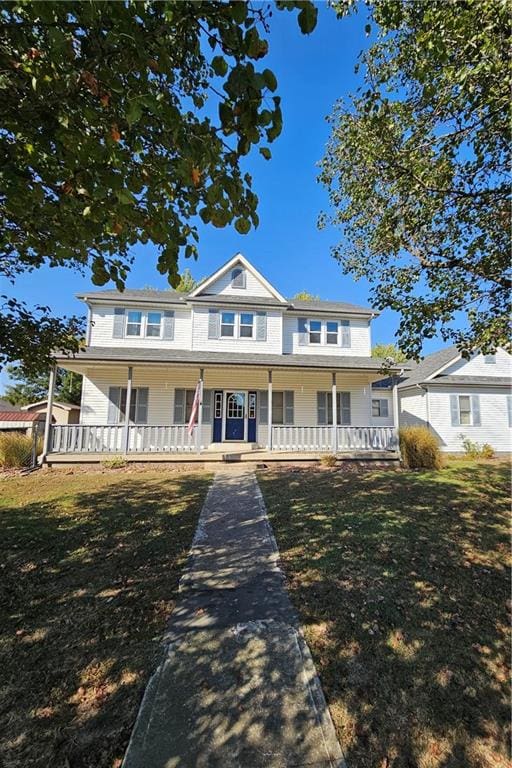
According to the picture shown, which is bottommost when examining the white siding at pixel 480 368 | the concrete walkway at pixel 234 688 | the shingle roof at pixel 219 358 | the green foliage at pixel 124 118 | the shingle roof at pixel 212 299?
the concrete walkway at pixel 234 688

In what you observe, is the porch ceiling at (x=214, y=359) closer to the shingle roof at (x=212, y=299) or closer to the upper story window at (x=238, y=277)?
the shingle roof at (x=212, y=299)

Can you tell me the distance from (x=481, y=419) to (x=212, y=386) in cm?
1474

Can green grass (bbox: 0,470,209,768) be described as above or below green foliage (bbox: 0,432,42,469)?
below

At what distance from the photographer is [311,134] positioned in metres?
6.57

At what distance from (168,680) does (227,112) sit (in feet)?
12.4

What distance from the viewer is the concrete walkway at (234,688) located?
196 cm

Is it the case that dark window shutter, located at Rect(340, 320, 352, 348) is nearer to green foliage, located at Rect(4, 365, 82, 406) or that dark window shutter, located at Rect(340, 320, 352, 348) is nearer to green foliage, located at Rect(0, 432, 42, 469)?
green foliage, located at Rect(0, 432, 42, 469)

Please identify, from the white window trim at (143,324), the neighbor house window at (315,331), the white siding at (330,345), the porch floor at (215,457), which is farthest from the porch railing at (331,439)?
the white window trim at (143,324)

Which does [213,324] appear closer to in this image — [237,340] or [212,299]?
[212,299]

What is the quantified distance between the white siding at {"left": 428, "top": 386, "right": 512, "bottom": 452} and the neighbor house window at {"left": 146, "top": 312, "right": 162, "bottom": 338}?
1460 cm

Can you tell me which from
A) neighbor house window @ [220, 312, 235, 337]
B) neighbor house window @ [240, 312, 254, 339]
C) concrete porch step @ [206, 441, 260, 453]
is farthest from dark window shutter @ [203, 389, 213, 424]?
neighbor house window @ [240, 312, 254, 339]

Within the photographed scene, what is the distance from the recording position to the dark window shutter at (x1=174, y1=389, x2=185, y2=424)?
571 inches

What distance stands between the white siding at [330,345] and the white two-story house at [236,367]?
47 mm

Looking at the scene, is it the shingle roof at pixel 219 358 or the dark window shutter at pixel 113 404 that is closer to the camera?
the shingle roof at pixel 219 358
